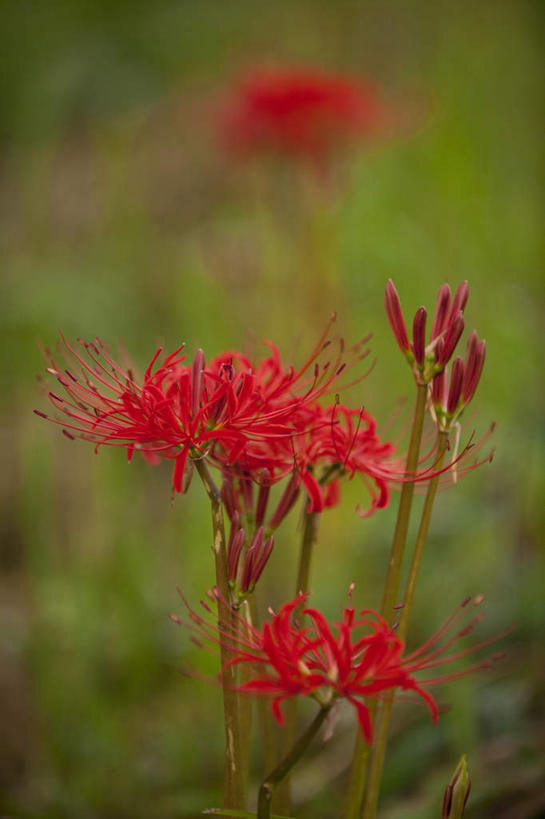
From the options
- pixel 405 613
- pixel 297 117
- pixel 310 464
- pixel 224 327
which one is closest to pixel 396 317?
pixel 310 464

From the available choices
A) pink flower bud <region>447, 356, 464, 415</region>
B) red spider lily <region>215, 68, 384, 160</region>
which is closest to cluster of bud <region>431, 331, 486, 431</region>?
pink flower bud <region>447, 356, 464, 415</region>

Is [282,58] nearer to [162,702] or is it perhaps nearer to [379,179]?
[379,179]

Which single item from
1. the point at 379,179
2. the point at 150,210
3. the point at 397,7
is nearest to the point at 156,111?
the point at 150,210

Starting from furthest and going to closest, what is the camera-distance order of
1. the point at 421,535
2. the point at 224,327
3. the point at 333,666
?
1. the point at 224,327
2. the point at 421,535
3. the point at 333,666

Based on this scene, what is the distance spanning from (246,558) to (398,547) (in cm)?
14

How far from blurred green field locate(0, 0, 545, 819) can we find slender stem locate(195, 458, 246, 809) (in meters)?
0.36

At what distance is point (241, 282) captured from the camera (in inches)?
80.3

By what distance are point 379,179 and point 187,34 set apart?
38.3 inches

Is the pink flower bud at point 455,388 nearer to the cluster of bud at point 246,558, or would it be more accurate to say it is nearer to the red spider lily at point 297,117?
the cluster of bud at point 246,558

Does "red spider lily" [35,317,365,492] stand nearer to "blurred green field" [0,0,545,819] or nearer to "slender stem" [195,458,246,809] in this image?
"slender stem" [195,458,246,809]

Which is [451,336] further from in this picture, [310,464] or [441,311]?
[310,464]

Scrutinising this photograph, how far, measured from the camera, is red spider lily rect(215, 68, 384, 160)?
1831mm

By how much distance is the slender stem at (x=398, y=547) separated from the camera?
700 mm

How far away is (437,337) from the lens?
697 millimetres
